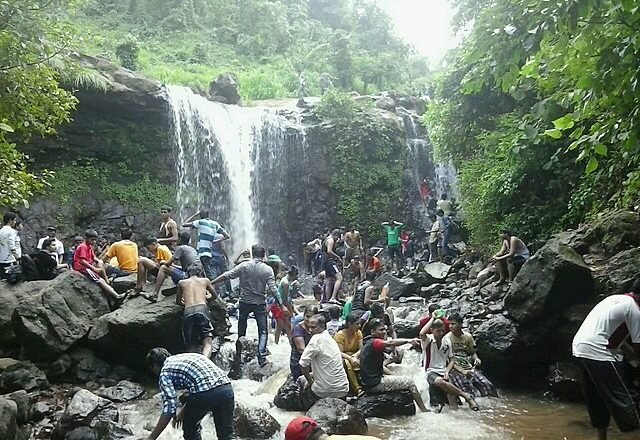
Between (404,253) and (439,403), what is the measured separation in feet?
40.1

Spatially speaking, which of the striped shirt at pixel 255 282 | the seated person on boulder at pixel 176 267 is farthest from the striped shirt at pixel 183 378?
the seated person on boulder at pixel 176 267

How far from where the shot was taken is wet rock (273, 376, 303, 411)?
7.61 m

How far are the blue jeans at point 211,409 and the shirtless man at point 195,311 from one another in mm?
2554

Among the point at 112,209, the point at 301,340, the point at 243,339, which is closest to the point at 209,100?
the point at 112,209

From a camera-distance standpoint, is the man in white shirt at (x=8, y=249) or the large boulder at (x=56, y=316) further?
the man in white shirt at (x=8, y=249)

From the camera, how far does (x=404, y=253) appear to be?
1972 cm

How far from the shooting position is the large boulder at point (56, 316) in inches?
344

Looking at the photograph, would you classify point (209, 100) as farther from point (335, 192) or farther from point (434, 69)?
point (434, 69)

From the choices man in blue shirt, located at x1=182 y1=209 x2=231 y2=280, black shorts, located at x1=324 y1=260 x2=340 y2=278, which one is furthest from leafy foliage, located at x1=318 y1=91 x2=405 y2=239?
man in blue shirt, located at x1=182 y1=209 x2=231 y2=280

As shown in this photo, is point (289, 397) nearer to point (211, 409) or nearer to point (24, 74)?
point (211, 409)

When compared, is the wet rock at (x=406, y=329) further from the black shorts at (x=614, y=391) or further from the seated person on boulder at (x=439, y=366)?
the black shorts at (x=614, y=391)

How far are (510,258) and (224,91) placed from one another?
50.5 ft

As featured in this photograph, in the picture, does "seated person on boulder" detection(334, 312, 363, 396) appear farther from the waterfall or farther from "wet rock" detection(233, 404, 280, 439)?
the waterfall

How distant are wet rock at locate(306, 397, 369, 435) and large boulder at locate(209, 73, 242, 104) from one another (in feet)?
60.2
